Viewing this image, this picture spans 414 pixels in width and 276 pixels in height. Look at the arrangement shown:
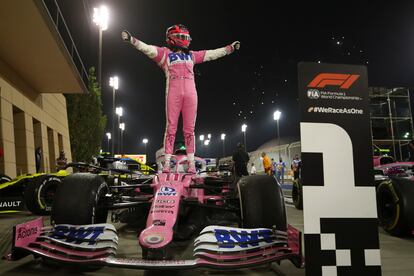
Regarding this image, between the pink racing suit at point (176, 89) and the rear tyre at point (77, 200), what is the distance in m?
1.27

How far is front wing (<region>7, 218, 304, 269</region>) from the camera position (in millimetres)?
2543

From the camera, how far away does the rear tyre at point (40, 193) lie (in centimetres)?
630

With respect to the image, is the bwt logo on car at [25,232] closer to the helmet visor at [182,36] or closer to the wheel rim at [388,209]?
the helmet visor at [182,36]

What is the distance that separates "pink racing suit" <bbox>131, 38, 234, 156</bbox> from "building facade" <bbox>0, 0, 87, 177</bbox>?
19.3 ft

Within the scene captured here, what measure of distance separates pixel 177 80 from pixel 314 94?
270 cm

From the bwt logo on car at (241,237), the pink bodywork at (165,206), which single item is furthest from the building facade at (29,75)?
the bwt logo on car at (241,237)

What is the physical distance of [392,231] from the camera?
492 cm

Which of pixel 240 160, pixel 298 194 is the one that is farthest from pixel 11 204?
pixel 240 160

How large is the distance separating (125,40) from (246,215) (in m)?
2.81

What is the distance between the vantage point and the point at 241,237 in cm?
277

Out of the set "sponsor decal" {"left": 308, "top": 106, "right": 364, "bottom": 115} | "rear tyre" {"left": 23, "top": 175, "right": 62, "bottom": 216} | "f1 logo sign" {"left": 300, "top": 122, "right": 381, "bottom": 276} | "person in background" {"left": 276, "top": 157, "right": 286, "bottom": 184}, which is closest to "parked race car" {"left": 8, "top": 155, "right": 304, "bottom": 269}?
"f1 logo sign" {"left": 300, "top": 122, "right": 381, "bottom": 276}

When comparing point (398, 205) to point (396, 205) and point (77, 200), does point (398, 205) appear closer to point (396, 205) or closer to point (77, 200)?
point (396, 205)

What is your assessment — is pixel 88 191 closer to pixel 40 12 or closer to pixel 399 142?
pixel 40 12

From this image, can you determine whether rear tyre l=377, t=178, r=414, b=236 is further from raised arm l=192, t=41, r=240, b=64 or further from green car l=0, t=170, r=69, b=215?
green car l=0, t=170, r=69, b=215
